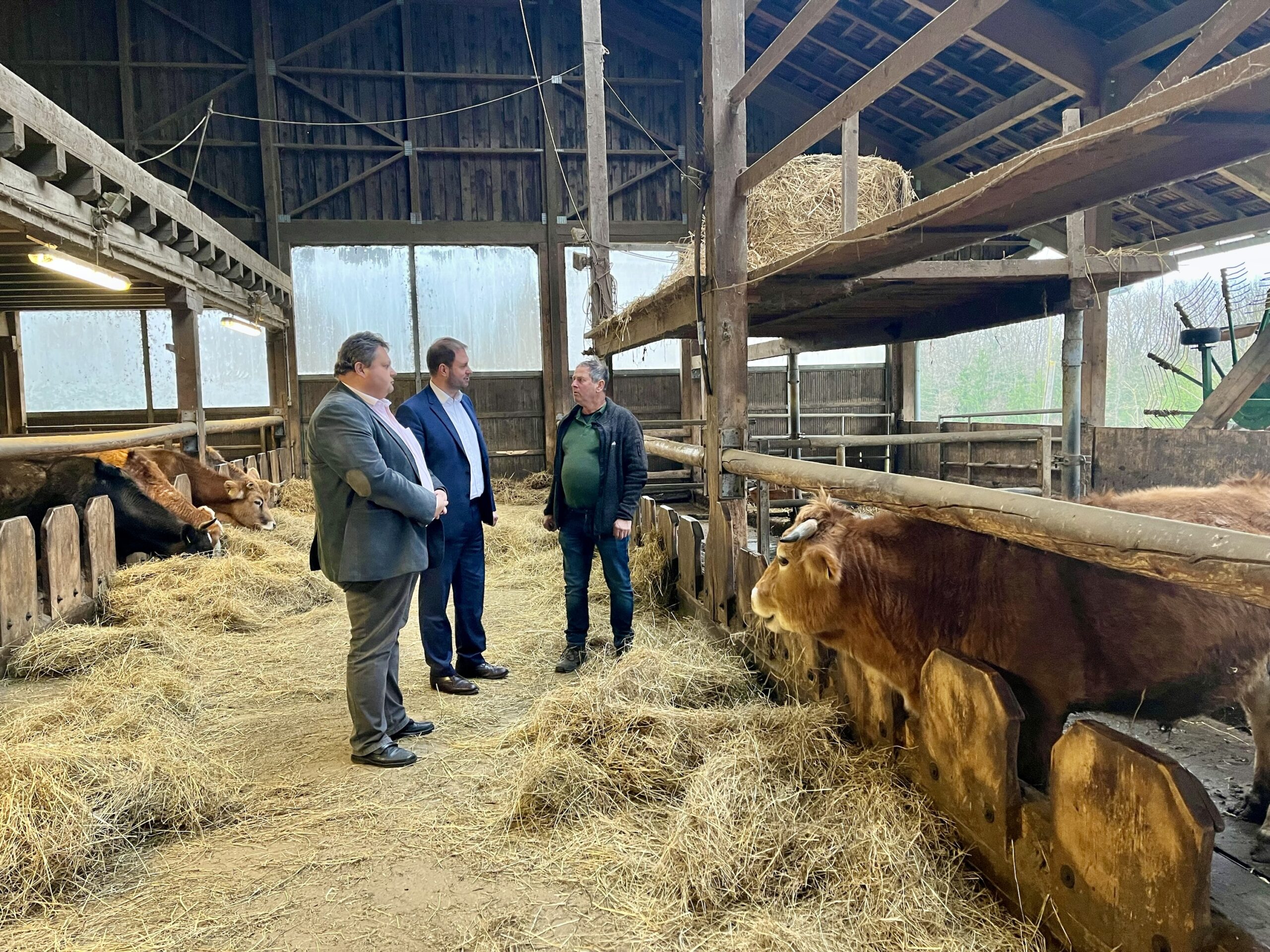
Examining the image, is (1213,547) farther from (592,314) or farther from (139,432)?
(139,432)

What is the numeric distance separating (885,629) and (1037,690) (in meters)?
0.50

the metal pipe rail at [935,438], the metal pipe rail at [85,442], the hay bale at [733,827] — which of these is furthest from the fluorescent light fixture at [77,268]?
the metal pipe rail at [935,438]

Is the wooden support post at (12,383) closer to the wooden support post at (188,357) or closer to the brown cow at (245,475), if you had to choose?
the brown cow at (245,475)

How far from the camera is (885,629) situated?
2.73m

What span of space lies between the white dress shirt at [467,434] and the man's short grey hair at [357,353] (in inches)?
35.6

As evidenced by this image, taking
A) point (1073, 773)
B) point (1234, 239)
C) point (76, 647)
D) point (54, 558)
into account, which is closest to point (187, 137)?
point (54, 558)

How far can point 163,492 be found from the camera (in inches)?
296

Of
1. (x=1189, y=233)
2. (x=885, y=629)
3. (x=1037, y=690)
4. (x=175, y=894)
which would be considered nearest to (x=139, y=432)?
(x=175, y=894)

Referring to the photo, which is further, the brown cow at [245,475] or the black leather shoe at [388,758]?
the brown cow at [245,475]

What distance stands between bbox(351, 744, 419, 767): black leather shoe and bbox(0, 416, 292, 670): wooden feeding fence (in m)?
2.84

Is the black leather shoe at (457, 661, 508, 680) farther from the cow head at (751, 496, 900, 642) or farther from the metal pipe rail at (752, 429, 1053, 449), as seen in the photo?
the metal pipe rail at (752, 429, 1053, 449)

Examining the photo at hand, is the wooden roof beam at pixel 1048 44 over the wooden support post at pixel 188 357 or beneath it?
over

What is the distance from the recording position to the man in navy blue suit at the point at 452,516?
4.61 metres

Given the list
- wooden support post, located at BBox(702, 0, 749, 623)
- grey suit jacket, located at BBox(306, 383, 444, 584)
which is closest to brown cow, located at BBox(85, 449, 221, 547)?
grey suit jacket, located at BBox(306, 383, 444, 584)
